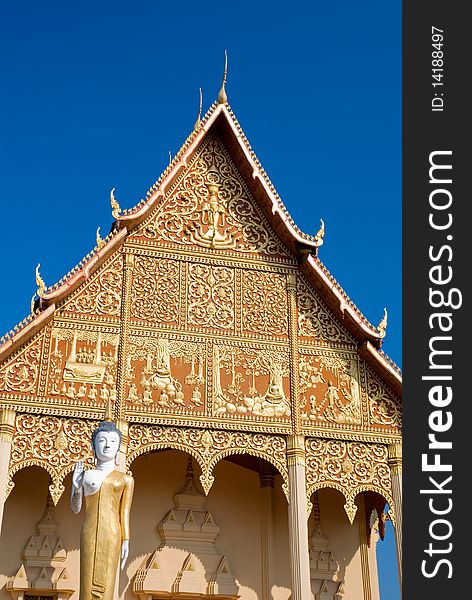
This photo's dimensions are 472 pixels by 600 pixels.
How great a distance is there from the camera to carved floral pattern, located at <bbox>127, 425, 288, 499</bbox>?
40.8 feet

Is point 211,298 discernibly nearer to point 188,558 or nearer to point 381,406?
point 381,406

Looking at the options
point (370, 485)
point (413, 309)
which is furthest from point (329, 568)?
point (413, 309)

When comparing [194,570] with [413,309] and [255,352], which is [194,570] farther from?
[413,309]

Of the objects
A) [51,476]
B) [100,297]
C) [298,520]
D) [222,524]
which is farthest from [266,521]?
[100,297]

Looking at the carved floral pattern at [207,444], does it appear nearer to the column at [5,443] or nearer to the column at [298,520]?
the column at [298,520]

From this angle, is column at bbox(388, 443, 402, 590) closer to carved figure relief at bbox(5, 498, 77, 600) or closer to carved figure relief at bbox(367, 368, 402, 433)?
carved figure relief at bbox(367, 368, 402, 433)

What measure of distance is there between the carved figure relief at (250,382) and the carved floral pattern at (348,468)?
753 millimetres

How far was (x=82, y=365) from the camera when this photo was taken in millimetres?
12688

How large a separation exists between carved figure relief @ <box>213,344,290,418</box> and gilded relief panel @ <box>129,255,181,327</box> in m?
0.87

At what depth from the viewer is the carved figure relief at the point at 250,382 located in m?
13.0

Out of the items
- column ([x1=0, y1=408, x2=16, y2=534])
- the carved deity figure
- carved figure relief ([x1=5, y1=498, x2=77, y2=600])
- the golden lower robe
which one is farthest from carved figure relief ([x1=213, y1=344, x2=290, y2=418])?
the golden lower robe

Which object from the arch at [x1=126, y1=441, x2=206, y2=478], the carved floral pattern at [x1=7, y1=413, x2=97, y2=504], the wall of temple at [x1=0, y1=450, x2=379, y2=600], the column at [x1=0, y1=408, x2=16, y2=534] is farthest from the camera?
the wall of temple at [x1=0, y1=450, x2=379, y2=600]

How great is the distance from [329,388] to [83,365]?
11.8 ft

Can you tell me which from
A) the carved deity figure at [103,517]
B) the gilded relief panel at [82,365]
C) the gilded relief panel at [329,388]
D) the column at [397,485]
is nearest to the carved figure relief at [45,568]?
the gilded relief panel at [82,365]
